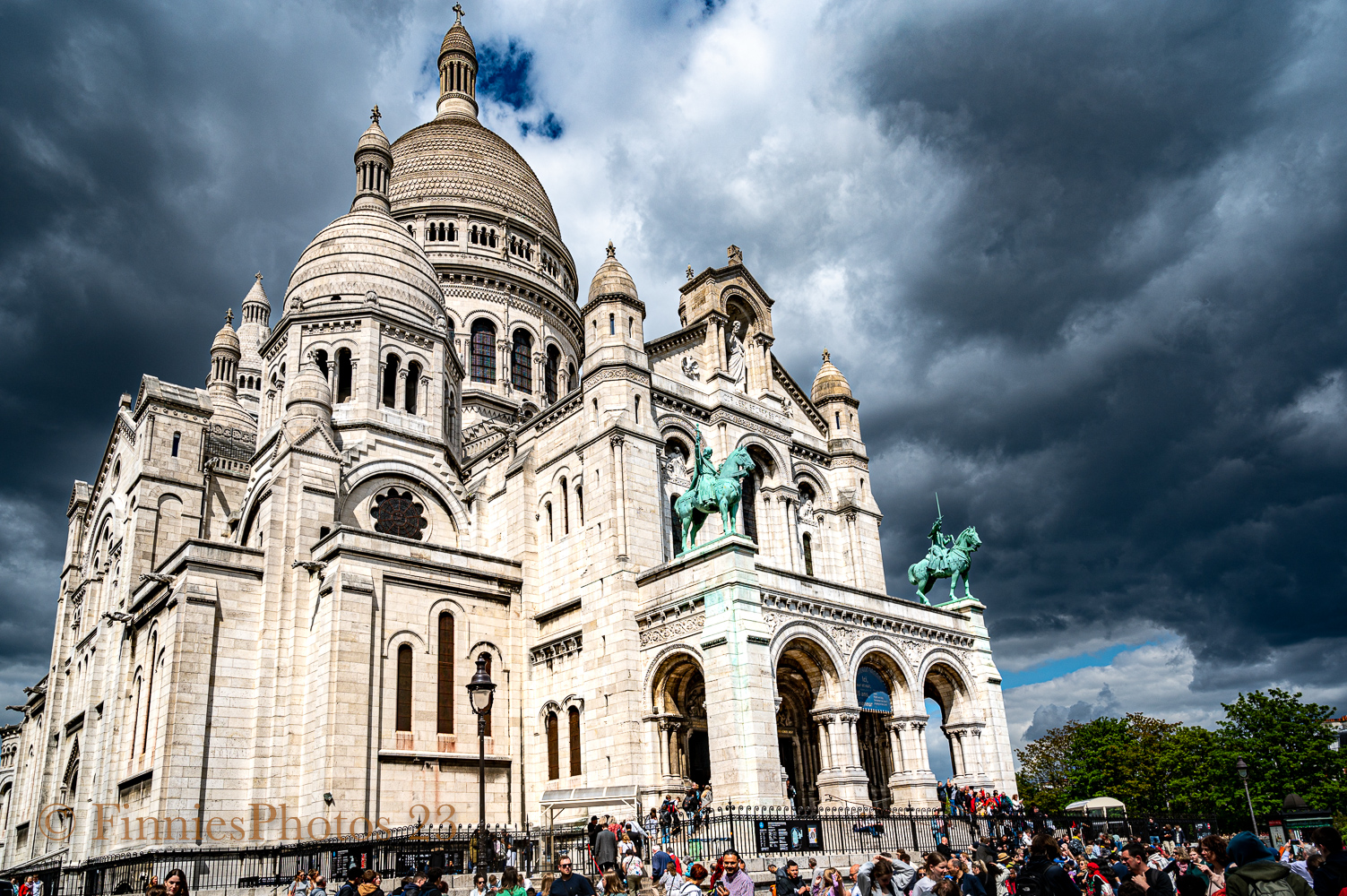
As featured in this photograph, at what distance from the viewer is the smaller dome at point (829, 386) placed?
42344mm

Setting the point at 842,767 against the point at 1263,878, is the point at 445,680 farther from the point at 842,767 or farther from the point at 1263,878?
the point at 1263,878

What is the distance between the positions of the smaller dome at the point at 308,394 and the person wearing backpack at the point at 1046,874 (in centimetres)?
3047

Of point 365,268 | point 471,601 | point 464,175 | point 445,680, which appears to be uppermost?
point 464,175

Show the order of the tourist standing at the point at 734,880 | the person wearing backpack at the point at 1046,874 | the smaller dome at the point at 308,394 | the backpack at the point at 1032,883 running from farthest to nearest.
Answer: the smaller dome at the point at 308,394 → the tourist standing at the point at 734,880 → the backpack at the point at 1032,883 → the person wearing backpack at the point at 1046,874

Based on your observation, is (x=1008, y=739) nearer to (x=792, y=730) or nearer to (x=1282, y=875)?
(x=792, y=730)

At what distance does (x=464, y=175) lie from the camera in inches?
2247

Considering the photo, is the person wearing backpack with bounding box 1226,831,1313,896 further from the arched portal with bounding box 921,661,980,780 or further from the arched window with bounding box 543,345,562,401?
the arched window with bounding box 543,345,562,401

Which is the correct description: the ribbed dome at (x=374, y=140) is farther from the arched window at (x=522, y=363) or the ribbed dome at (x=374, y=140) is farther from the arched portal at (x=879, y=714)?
the arched portal at (x=879, y=714)

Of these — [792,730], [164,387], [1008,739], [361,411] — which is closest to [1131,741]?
[1008,739]

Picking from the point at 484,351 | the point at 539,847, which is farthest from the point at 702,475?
the point at 484,351

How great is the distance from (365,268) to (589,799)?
2460 cm

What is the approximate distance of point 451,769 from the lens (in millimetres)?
29922

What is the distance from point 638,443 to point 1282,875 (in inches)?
997

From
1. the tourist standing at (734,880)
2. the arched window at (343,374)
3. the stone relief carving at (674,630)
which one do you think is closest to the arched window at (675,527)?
the stone relief carving at (674,630)
